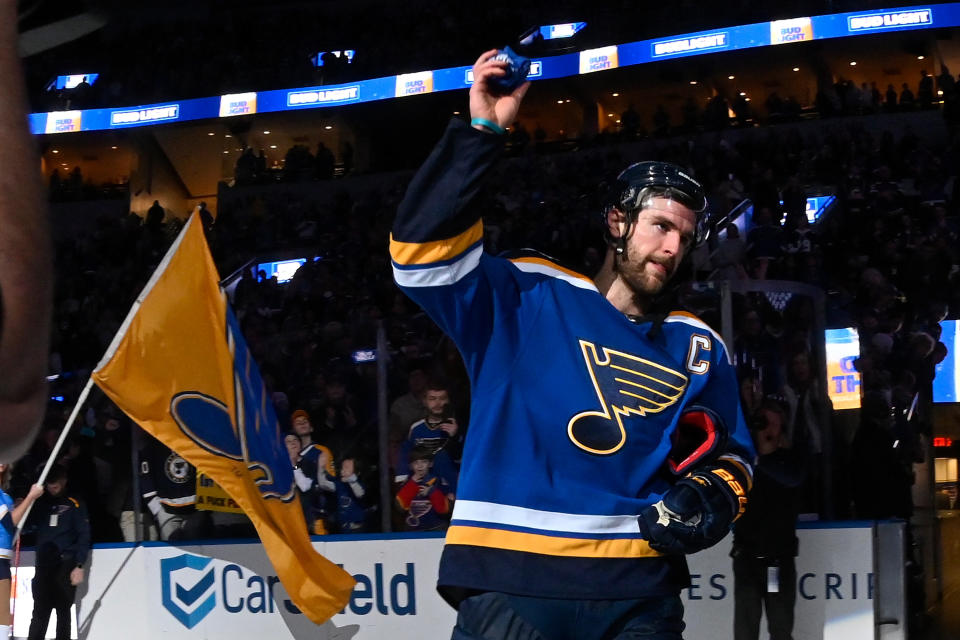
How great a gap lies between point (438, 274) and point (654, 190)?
738 mm

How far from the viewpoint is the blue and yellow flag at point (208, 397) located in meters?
7.65

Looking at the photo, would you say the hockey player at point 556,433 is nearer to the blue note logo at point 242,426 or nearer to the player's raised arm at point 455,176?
the player's raised arm at point 455,176

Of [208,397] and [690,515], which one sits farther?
[208,397]

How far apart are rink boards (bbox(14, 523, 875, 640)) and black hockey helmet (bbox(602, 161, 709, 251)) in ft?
14.5

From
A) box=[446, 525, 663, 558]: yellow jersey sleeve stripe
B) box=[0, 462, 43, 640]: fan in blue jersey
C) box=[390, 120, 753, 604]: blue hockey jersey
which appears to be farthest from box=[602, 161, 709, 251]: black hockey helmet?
box=[0, 462, 43, 640]: fan in blue jersey

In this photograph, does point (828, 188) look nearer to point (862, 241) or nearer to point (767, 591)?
point (862, 241)

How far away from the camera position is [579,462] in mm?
3080

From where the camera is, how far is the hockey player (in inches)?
117

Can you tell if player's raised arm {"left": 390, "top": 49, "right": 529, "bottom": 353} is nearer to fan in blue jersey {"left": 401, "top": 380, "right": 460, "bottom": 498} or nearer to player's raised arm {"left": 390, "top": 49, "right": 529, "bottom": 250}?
player's raised arm {"left": 390, "top": 49, "right": 529, "bottom": 250}

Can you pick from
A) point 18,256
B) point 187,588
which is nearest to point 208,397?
point 187,588

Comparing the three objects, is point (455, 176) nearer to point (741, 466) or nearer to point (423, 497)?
point (741, 466)

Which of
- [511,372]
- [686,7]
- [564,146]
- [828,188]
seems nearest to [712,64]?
[686,7]

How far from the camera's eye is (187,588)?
8555 millimetres

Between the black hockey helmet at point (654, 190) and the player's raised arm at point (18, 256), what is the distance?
252 centimetres
